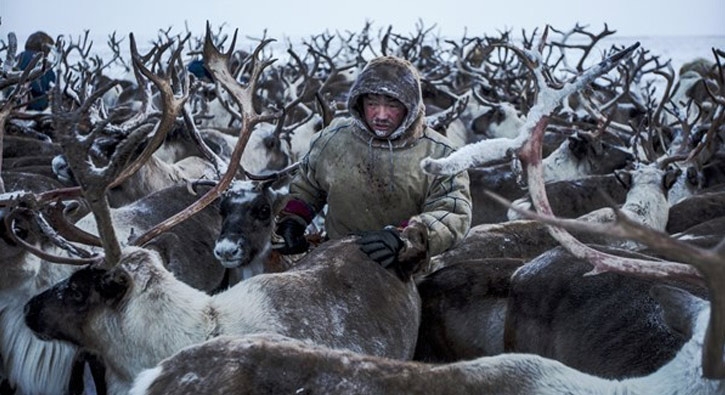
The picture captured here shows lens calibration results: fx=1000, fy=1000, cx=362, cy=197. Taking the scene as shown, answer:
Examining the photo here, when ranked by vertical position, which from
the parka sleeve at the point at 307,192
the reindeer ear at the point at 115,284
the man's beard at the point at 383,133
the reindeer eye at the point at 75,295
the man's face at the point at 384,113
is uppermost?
the man's face at the point at 384,113

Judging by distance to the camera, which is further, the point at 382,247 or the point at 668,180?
the point at 668,180

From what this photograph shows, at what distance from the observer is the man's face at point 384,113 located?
13.1 ft

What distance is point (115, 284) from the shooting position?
10.4 feet

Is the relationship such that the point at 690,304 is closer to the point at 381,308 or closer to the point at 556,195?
the point at 381,308

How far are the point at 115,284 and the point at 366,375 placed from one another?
1.19 metres

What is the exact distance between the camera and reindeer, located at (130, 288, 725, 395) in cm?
228

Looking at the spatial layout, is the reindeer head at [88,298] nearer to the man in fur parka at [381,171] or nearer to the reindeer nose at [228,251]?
the reindeer nose at [228,251]

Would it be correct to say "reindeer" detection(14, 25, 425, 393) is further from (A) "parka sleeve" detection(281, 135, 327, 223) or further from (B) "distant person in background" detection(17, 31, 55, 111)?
(B) "distant person in background" detection(17, 31, 55, 111)

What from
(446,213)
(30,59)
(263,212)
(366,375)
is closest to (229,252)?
(263,212)

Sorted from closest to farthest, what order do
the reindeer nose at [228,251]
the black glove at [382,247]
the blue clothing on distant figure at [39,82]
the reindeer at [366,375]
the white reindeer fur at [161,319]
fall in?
the reindeer at [366,375] < the white reindeer fur at [161,319] < the black glove at [382,247] < the reindeer nose at [228,251] < the blue clothing on distant figure at [39,82]

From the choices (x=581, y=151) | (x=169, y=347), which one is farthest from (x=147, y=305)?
(x=581, y=151)

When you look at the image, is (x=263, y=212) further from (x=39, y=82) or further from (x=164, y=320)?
(x=39, y=82)

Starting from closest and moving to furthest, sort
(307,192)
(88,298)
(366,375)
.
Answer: (366,375)
(88,298)
(307,192)

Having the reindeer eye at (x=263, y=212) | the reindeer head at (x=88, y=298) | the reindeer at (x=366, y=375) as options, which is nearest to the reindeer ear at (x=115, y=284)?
the reindeer head at (x=88, y=298)
